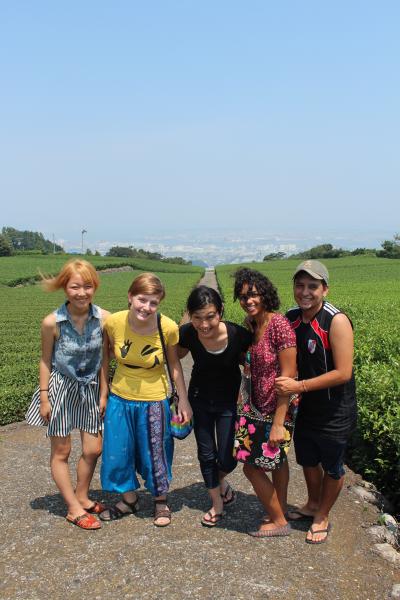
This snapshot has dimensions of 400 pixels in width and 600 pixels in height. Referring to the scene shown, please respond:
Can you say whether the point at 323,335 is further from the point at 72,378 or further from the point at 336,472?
the point at 72,378

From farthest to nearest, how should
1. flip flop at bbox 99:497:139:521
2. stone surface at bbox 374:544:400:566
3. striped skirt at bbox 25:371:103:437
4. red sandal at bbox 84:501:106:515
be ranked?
red sandal at bbox 84:501:106:515 < flip flop at bbox 99:497:139:521 < striped skirt at bbox 25:371:103:437 < stone surface at bbox 374:544:400:566

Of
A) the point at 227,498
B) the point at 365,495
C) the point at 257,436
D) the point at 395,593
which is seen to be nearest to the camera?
the point at 395,593

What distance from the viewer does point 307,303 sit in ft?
11.8

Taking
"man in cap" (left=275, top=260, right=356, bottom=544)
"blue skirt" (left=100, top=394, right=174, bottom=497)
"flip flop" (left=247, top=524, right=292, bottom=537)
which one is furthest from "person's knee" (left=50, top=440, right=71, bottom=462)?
"man in cap" (left=275, top=260, right=356, bottom=544)

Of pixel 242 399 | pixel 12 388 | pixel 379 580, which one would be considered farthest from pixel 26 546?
pixel 12 388

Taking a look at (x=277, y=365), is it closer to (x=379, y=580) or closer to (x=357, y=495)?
(x=379, y=580)

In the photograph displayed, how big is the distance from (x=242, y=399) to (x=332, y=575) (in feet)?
4.47

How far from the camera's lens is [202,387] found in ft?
13.1

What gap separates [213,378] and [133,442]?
2.90 feet

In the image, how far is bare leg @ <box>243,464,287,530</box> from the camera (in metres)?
3.83

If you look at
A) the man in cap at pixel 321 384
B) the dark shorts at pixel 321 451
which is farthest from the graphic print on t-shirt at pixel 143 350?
the dark shorts at pixel 321 451

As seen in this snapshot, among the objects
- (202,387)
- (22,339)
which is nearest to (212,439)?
(202,387)

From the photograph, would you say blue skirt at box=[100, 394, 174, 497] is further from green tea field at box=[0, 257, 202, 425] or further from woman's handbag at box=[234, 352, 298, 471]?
green tea field at box=[0, 257, 202, 425]

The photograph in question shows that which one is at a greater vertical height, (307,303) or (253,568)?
(307,303)
